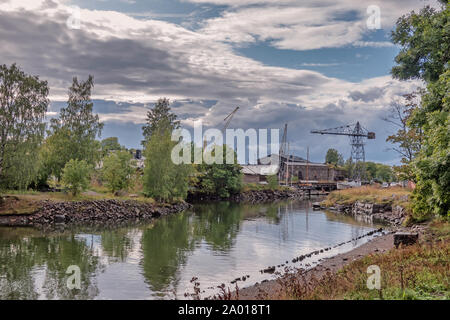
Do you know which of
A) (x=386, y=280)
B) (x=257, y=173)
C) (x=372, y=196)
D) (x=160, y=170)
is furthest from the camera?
(x=257, y=173)

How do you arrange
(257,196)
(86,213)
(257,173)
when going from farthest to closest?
(257,173)
(257,196)
(86,213)

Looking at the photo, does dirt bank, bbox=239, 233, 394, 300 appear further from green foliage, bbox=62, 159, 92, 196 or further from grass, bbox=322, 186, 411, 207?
green foliage, bbox=62, 159, 92, 196

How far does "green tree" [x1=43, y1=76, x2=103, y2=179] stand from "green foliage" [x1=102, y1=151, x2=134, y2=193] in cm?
210

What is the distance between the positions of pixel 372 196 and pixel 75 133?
136ft

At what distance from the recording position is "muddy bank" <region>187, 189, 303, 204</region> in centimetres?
7634

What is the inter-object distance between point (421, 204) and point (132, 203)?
3404cm

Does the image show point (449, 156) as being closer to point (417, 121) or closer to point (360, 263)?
point (360, 263)

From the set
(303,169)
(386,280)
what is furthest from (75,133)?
(303,169)

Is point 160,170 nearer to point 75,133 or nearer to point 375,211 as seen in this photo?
point 75,133

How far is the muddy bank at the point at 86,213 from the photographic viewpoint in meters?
35.6

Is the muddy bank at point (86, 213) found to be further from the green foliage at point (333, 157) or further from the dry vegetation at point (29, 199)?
the green foliage at point (333, 157)

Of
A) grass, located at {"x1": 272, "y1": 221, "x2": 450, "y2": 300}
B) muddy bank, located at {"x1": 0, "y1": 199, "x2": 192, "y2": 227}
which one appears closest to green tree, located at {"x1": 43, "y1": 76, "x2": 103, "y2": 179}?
muddy bank, located at {"x1": 0, "y1": 199, "x2": 192, "y2": 227}

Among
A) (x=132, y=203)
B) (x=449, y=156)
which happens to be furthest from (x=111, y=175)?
(x=449, y=156)

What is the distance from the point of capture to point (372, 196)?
2247 inches
